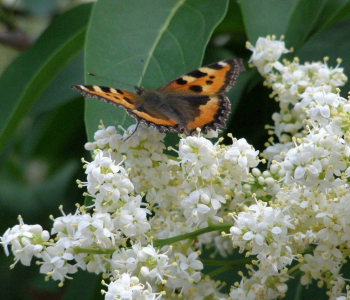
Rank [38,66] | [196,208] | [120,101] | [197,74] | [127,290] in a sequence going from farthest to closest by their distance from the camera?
[38,66] < [197,74] < [120,101] < [196,208] < [127,290]

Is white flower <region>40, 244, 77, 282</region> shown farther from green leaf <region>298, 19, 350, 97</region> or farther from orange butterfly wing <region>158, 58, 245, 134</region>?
green leaf <region>298, 19, 350, 97</region>

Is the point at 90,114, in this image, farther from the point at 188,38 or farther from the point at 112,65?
the point at 188,38

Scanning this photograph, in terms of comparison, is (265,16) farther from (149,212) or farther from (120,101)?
(149,212)

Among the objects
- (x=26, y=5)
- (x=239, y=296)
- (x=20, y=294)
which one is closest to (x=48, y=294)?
(x=20, y=294)

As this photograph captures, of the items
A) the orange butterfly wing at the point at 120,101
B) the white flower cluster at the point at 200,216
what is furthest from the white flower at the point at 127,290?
the orange butterfly wing at the point at 120,101

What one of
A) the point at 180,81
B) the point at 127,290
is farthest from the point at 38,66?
the point at 127,290

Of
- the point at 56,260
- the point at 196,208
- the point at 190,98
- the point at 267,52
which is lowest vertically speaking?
the point at 56,260

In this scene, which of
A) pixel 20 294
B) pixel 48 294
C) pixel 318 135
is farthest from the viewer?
pixel 48 294
